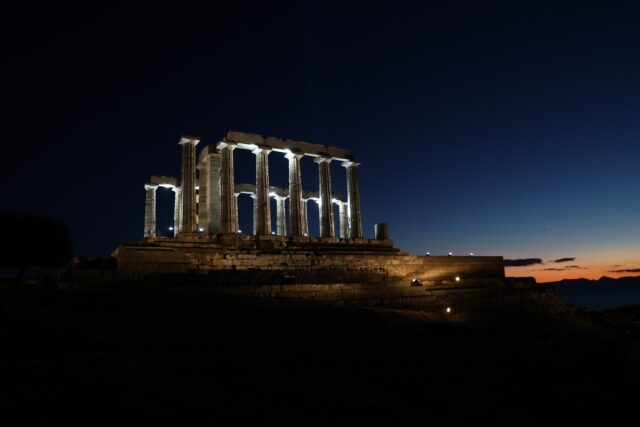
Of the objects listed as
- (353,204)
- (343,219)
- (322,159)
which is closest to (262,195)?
(322,159)

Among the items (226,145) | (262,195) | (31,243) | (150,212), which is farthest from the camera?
(150,212)

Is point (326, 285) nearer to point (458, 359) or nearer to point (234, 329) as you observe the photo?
point (234, 329)

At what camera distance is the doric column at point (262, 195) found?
3534cm

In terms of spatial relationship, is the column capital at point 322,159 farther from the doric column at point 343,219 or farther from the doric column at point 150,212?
the doric column at point 150,212

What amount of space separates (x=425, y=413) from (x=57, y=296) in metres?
15.2

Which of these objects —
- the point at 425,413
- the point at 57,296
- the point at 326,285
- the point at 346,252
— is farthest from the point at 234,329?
the point at 346,252

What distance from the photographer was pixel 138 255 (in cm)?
2312

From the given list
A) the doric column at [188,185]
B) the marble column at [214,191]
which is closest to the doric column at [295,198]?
the marble column at [214,191]

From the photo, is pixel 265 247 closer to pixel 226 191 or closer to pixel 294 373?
pixel 226 191

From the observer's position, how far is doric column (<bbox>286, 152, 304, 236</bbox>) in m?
37.7

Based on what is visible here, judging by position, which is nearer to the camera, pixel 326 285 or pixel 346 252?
pixel 326 285

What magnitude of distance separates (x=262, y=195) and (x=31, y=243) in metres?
17.6

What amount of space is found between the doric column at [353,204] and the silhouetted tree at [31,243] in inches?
964

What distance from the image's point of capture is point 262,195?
118 ft
